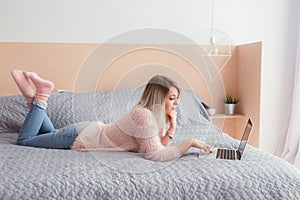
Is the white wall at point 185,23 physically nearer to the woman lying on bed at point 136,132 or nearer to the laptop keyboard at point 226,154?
the woman lying on bed at point 136,132

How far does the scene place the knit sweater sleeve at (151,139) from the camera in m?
1.42

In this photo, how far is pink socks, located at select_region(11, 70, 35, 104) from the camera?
72.4 inches

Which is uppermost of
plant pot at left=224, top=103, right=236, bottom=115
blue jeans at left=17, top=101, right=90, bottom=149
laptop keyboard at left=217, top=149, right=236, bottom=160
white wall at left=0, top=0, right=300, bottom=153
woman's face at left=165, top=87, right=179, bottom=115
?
white wall at left=0, top=0, right=300, bottom=153

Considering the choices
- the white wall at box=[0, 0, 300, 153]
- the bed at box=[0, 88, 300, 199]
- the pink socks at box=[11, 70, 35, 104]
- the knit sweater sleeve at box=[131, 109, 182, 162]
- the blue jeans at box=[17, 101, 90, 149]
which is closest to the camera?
the bed at box=[0, 88, 300, 199]

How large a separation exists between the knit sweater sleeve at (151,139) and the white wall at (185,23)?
1249 mm

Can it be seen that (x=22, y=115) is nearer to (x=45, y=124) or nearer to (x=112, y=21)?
(x=45, y=124)

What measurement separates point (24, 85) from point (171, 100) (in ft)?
2.62

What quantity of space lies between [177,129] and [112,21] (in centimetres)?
120

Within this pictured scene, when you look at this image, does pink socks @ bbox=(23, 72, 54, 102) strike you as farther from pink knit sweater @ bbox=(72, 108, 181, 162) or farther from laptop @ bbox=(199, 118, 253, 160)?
laptop @ bbox=(199, 118, 253, 160)

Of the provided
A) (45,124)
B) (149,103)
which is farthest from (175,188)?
(45,124)

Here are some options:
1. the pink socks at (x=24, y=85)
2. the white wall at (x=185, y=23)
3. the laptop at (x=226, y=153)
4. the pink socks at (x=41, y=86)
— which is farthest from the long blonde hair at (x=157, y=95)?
the white wall at (x=185, y=23)

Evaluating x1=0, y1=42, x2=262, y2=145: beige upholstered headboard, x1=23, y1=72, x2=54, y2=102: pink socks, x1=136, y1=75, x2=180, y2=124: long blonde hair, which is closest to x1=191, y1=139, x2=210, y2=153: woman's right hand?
x1=136, y1=75, x2=180, y2=124: long blonde hair

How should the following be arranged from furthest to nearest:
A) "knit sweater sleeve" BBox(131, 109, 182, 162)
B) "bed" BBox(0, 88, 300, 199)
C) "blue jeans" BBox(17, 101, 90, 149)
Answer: "blue jeans" BBox(17, 101, 90, 149) < "knit sweater sleeve" BBox(131, 109, 182, 162) < "bed" BBox(0, 88, 300, 199)

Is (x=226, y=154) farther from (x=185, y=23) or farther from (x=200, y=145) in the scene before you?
(x=185, y=23)
